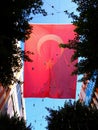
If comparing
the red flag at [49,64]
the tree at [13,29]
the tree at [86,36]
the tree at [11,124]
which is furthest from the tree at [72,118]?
the tree at [13,29]

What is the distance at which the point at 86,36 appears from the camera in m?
18.3

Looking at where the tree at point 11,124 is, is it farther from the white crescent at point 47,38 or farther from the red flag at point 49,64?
the white crescent at point 47,38

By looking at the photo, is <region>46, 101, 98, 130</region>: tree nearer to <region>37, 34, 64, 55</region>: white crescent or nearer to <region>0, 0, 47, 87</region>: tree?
<region>37, 34, 64, 55</region>: white crescent

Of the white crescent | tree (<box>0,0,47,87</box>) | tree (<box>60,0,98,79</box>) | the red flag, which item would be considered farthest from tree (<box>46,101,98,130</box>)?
tree (<box>0,0,47,87</box>)

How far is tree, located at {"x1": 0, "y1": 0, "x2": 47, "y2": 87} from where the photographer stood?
1652 cm

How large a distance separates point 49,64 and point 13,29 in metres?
5.14

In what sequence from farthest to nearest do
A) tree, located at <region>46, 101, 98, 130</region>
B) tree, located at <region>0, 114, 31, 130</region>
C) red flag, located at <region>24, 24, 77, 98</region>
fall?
tree, located at <region>0, 114, 31, 130</region>
tree, located at <region>46, 101, 98, 130</region>
red flag, located at <region>24, 24, 77, 98</region>

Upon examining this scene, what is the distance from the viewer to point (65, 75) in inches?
895

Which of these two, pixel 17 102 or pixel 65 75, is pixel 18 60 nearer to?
pixel 65 75

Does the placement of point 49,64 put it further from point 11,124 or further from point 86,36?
point 11,124

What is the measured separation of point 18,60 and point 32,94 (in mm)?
5063

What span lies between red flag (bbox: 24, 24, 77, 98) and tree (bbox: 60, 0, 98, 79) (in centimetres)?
211

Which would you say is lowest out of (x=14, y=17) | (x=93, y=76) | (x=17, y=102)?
(x=93, y=76)

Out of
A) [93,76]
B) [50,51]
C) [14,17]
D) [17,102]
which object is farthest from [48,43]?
[17,102]
